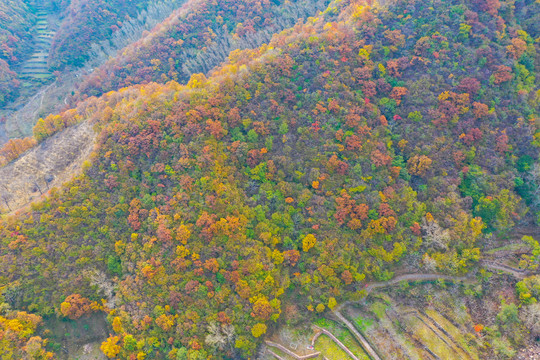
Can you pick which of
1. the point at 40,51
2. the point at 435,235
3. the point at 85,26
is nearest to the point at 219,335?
the point at 435,235

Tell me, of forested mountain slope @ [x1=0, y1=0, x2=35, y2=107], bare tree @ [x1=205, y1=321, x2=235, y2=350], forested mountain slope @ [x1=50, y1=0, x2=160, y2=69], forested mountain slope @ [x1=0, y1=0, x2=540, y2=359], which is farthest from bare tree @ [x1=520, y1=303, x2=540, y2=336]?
forested mountain slope @ [x1=0, y1=0, x2=35, y2=107]

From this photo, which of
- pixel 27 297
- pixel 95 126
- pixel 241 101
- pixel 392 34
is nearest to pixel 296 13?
pixel 392 34

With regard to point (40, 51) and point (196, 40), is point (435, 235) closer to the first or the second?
point (196, 40)

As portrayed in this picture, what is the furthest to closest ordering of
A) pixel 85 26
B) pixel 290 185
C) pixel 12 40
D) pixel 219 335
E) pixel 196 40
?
pixel 85 26, pixel 12 40, pixel 196 40, pixel 290 185, pixel 219 335

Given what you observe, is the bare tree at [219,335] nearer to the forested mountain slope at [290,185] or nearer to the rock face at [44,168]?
the forested mountain slope at [290,185]

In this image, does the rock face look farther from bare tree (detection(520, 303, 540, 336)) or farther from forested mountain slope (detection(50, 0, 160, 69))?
bare tree (detection(520, 303, 540, 336))

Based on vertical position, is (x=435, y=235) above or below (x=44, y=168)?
below

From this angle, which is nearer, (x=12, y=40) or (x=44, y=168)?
(x=44, y=168)
